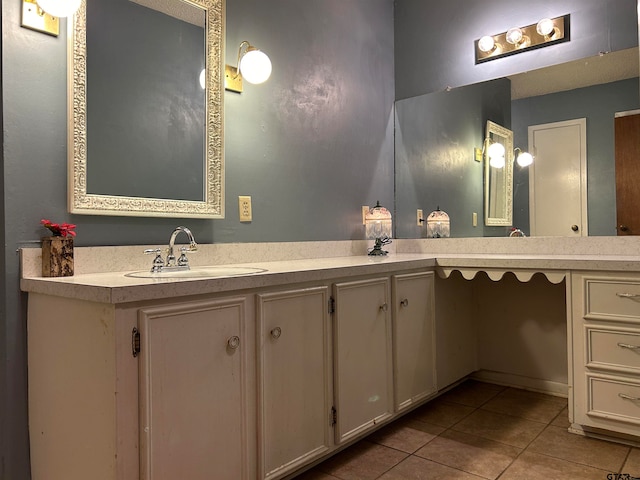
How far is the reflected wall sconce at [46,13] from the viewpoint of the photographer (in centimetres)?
147

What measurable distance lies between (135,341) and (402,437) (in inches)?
55.4

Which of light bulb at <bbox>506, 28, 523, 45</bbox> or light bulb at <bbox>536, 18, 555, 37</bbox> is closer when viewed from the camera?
light bulb at <bbox>536, 18, 555, 37</bbox>

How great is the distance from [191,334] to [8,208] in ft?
2.28

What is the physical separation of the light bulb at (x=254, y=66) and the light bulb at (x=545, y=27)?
153 cm

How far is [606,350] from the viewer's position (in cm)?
204

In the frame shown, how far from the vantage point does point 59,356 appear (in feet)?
4.53

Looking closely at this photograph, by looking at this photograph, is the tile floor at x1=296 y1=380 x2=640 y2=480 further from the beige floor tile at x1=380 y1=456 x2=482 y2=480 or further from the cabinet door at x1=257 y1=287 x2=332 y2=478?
the cabinet door at x1=257 y1=287 x2=332 y2=478

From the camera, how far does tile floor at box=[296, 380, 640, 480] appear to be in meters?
1.84

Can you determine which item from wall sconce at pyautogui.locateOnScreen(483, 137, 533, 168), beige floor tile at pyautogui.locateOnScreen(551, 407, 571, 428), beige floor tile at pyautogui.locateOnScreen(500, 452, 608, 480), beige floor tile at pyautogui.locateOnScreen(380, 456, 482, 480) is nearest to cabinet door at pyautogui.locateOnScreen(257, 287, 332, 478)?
beige floor tile at pyautogui.locateOnScreen(380, 456, 482, 480)

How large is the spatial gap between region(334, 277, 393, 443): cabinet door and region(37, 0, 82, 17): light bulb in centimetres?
129

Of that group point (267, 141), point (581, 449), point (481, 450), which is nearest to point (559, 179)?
point (581, 449)

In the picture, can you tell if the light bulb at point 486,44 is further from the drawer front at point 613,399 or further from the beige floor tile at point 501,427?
the beige floor tile at point 501,427

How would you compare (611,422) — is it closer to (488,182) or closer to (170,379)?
(488,182)

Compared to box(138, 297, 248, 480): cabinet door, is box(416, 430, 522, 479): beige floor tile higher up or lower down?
lower down
